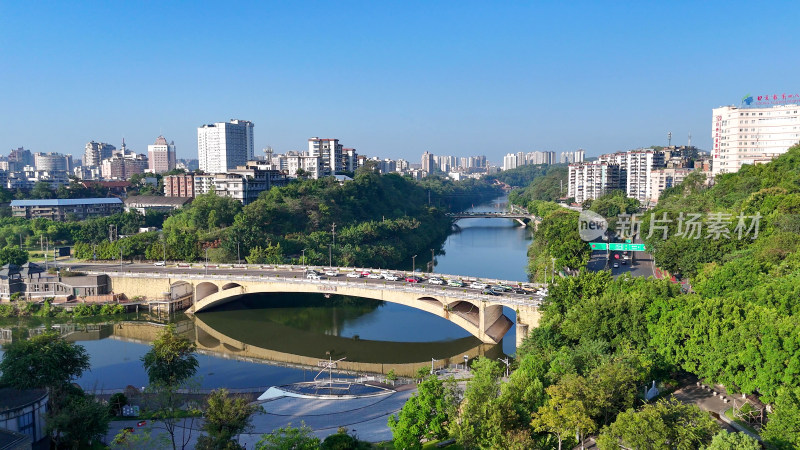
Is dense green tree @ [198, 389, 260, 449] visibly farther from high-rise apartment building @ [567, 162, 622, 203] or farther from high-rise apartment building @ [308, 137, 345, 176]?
high-rise apartment building @ [567, 162, 622, 203]

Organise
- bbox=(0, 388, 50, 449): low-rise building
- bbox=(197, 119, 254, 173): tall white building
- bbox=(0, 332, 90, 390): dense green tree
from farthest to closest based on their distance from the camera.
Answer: bbox=(197, 119, 254, 173): tall white building
bbox=(0, 332, 90, 390): dense green tree
bbox=(0, 388, 50, 449): low-rise building

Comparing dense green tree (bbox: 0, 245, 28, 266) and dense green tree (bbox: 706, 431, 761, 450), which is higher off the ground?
dense green tree (bbox: 0, 245, 28, 266)

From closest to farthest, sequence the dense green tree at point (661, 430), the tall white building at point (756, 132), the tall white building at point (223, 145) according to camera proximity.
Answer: the dense green tree at point (661, 430) → the tall white building at point (756, 132) → the tall white building at point (223, 145)

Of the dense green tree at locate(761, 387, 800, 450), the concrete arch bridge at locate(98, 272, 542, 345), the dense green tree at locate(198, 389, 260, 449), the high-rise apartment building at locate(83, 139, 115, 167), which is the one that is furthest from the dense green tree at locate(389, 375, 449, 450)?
the high-rise apartment building at locate(83, 139, 115, 167)

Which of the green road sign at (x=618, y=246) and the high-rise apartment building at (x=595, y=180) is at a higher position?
the high-rise apartment building at (x=595, y=180)

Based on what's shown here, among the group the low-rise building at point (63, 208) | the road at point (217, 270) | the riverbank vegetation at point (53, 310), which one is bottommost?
the riverbank vegetation at point (53, 310)

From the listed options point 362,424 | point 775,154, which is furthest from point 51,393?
point 775,154

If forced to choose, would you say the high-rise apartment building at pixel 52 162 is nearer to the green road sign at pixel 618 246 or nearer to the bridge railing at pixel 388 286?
the bridge railing at pixel 388 286

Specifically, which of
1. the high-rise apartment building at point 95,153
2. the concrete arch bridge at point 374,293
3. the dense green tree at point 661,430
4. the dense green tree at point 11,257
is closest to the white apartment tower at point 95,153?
the high-rise apartment building at point 95,153
